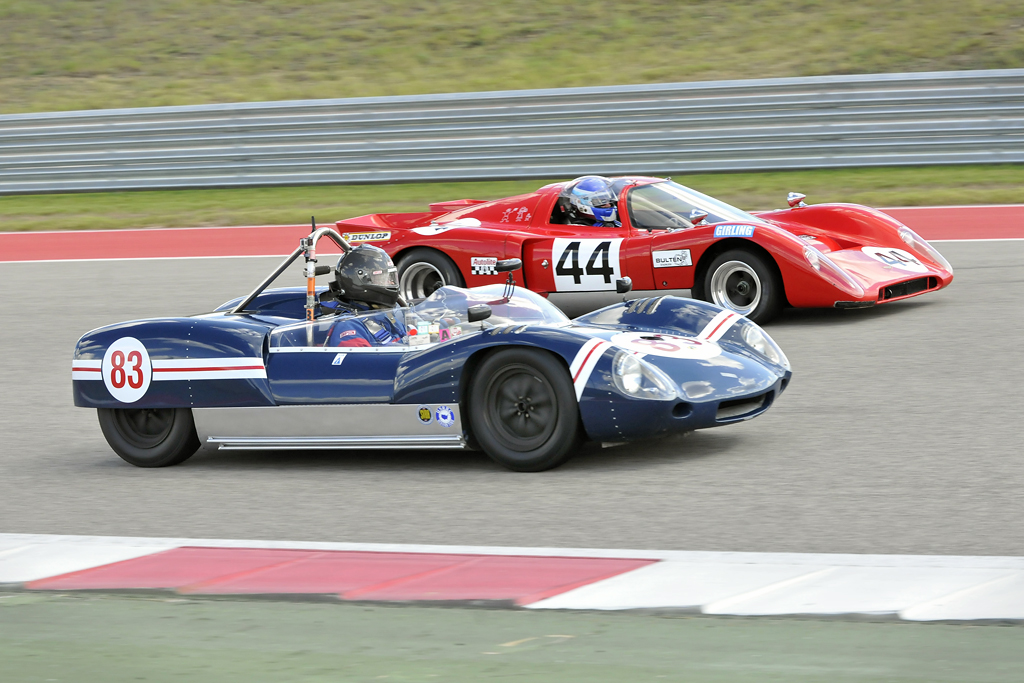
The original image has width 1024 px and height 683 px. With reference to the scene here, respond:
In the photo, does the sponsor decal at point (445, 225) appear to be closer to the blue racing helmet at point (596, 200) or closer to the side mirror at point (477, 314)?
the blue racing helmet at point (596, 200)

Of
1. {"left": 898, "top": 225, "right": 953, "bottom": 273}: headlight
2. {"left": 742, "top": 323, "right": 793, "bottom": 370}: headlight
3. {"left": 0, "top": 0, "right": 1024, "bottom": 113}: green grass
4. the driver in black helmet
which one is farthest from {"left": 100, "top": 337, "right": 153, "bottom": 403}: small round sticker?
{"left": 0, "top": 0, "right": 1024, "bottom": 113}: green grass

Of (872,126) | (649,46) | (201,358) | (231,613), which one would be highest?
(649,46)

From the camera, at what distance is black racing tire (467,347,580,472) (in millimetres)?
5898

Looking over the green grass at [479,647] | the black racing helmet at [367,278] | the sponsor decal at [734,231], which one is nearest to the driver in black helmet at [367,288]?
the black racing helmet at [367,278]

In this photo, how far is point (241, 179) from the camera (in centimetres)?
1848

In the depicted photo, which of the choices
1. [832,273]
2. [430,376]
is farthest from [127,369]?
[832,273]

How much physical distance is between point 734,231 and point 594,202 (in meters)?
1.16

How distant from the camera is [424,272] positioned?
11.0 meters

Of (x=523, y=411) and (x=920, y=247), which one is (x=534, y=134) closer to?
(x=920, y=247)

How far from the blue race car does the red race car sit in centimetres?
304

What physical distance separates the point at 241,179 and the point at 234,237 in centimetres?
272

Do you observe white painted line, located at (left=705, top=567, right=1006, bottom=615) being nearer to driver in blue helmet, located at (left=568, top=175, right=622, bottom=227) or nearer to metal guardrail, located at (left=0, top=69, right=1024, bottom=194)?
driver in blue helmet, located at (left=568, top=175, right=622, bottom=227)

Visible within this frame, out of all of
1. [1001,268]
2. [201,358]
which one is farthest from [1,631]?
[1001,268]

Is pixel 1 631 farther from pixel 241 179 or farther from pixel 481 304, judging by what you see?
pixel 241 179
